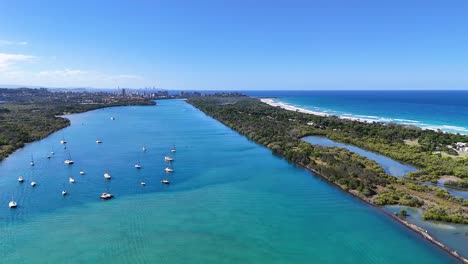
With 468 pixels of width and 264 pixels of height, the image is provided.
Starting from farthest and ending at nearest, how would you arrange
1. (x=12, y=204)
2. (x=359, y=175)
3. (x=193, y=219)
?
(x=359, y=175) → (x=12, y=204) → (x=193, y=219)

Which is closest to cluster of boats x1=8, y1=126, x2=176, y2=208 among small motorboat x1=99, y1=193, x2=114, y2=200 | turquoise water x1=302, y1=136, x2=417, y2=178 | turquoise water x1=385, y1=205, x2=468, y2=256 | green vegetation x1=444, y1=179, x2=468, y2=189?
small motorboat x1=99, y1=193, x2=114, y2=200

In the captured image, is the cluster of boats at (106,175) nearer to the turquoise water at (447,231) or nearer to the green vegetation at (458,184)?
the turquoise water at (447,231)

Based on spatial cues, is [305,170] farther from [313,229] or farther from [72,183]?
[72,183]

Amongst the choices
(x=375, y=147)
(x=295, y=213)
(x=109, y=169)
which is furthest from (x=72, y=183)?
(x=375, y=147)

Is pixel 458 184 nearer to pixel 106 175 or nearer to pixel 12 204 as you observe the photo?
pixel 106 175

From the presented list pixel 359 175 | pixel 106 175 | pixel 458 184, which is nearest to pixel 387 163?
pixel 359 175

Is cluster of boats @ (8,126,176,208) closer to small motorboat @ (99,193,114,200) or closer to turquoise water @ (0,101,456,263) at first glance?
small motorboat @ (99,193,114,200)
